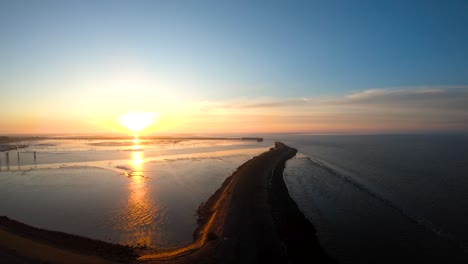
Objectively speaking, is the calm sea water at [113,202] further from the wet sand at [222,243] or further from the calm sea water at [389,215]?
the calm sea water at [389,215]

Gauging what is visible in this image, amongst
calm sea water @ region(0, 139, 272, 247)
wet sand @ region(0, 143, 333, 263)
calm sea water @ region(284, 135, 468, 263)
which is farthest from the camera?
calm sea water @ region(0, 139, 272, 247)

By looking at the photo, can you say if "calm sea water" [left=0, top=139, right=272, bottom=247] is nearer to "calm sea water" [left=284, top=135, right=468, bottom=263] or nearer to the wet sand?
the wet sand

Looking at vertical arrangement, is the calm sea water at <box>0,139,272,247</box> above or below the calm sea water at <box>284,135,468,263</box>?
above

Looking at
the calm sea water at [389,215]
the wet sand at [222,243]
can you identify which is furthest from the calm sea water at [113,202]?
the calm sea water at [389,215]

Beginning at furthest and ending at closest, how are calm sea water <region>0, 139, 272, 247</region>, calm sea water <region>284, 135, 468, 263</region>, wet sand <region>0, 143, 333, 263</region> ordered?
calm sea water <region>0, 139, 272, 247</region> → calm sea water <region>284, 135, 468, 263</region> → wet sand <region>0, 143, 333, 263</region>

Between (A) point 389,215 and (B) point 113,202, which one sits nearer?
(A) point 389,215

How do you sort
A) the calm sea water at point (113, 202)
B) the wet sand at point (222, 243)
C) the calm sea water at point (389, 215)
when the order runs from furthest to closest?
1. the calm sea water at point (113, 202)
2. the calm sea water at point (389, 215)
3. the wet sand at point (222, 243)

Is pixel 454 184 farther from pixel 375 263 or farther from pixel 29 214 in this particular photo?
pixel 29 214

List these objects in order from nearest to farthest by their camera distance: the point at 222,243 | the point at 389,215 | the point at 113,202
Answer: the point at 222,243, the point at 389,215, the point at 113,202

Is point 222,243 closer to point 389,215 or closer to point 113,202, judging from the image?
point 389,215

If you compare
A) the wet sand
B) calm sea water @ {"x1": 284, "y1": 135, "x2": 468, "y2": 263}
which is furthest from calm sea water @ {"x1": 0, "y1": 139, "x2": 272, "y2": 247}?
calm sea water @ {"x1": 284, "y1": 135, "x2": 468, "y2": 263}

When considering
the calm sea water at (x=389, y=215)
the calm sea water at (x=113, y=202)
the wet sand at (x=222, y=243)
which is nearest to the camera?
the wet sand at (x=222, y=243)

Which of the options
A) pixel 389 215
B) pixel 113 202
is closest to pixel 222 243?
pixel 389 215
